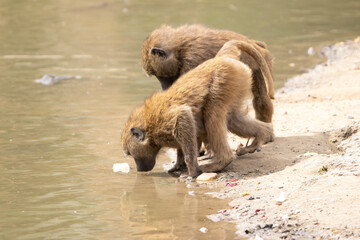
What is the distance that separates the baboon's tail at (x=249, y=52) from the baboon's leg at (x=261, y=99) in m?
0.26

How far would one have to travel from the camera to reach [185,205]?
6.04 meters

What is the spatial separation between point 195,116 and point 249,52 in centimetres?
117

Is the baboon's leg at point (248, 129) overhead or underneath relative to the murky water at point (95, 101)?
overhead

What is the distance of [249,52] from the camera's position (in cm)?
740

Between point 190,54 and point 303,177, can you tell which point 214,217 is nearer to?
point 303,177

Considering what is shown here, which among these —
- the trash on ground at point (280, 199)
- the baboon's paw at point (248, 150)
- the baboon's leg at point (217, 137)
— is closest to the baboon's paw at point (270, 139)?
the baboon's paw at point (248, 150)

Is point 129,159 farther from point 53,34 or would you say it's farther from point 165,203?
point 53,34

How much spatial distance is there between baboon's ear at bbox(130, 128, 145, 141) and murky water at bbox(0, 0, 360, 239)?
488 mm

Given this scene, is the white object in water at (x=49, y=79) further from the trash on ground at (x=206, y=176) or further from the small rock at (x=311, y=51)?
the trash on ground at (x=206, y=176)

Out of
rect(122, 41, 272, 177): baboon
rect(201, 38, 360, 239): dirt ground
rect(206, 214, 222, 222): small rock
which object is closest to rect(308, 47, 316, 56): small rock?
rect(201, 38, 360, 239): dirt ground

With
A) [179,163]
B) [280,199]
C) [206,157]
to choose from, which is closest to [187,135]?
[179,163]

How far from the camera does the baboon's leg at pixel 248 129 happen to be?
7094 mm

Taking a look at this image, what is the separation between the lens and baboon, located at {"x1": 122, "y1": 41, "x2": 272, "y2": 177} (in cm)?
664

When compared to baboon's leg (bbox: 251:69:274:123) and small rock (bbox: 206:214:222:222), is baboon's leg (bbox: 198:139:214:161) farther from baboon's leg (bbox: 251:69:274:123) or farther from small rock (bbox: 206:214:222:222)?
small rock (bbox: 206:214:222:222)
